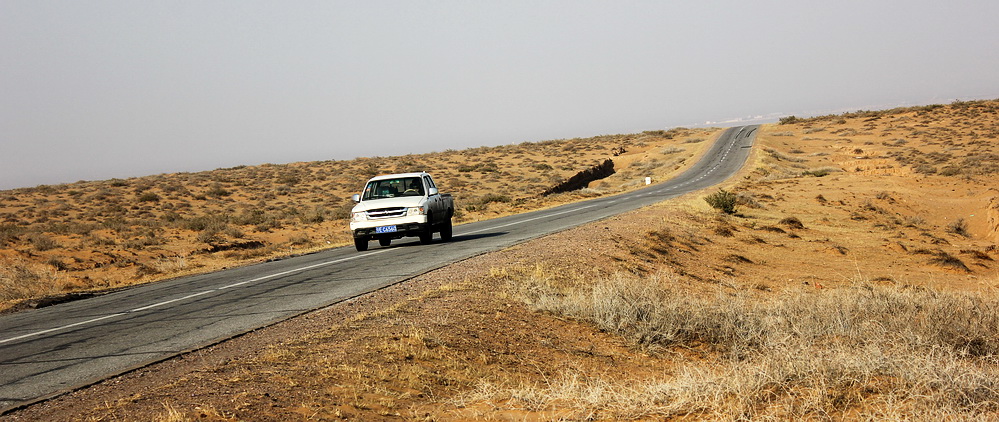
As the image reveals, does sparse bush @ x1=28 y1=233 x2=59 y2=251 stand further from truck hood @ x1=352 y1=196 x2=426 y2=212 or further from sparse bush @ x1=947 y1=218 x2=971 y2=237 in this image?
sparse bush @ x1=947 y1=218 x2=971 y2=237

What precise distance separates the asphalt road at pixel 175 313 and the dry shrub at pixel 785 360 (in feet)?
11.7

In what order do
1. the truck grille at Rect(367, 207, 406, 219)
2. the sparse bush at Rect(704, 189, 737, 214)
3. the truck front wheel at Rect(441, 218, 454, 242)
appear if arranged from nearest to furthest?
the truck grille at Rect(367, 207, 406, 219), the truck front wheel at Rect(441, 218, 454, 242), the sparse bush at Rect(704, 189, 737, 214)

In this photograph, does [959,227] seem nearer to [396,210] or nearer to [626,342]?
[396,210]

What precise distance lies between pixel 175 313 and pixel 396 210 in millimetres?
7544

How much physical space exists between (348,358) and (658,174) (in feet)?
205

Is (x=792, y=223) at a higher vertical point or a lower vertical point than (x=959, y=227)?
higher

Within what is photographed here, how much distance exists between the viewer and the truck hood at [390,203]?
695 inches

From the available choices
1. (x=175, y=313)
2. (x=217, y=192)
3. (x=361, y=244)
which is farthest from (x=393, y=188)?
(x=217, y=192)

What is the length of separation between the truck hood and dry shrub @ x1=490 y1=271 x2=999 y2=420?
23.7ft

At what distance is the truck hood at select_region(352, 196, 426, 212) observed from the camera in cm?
1766

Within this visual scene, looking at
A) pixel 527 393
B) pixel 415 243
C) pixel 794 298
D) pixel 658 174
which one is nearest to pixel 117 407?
pixel 527 393

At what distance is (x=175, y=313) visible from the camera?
1063 cm

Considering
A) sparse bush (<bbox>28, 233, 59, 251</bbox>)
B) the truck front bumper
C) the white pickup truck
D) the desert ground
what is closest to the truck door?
the white pickup truck

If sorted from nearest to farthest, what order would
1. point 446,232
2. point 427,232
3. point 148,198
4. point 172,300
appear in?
point 172,300, point 427,232, point 446,232, point 148,198
